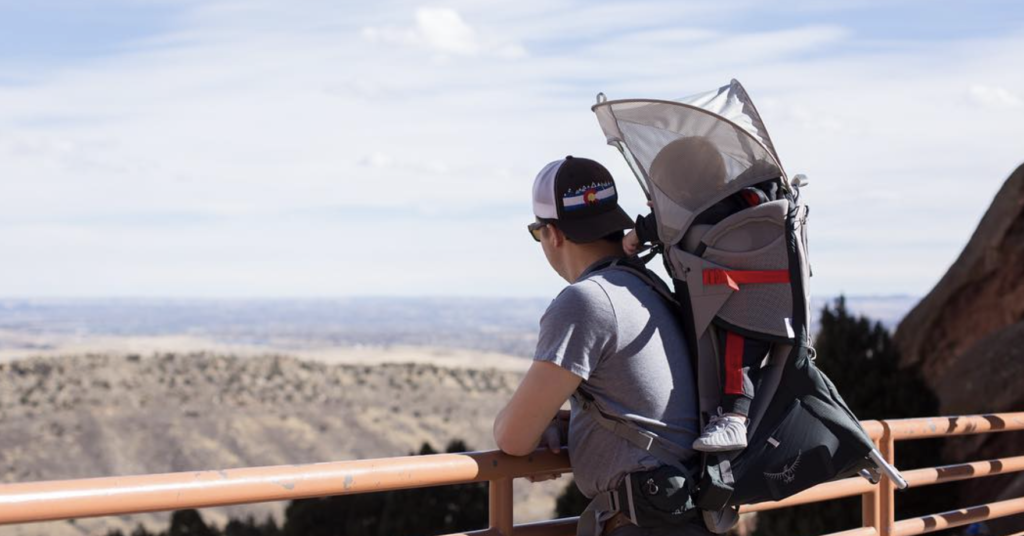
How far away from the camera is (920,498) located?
1399 centimetres

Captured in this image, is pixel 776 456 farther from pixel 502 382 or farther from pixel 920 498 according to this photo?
pixel 502 382

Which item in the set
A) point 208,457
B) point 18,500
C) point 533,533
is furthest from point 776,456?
point 208,457

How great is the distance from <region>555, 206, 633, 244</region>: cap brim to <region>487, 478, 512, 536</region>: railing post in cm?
71

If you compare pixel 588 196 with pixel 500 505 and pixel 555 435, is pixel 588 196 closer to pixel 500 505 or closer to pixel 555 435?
pixel 555 435

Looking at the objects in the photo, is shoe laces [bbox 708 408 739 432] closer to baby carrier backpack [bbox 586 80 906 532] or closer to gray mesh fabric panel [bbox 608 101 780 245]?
baby carrier backpack [bbox 586 80 906 532]

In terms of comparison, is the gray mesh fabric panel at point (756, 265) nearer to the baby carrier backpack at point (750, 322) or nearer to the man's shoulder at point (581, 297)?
the baby carrier backpack at point (750, 322)

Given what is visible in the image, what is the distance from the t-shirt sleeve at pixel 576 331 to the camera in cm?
316

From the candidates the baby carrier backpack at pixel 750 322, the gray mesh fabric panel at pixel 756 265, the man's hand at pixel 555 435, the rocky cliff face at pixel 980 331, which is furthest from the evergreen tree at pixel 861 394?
the gray mesh fabric panel at pixel 756 265

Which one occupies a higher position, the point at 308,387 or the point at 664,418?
the point at 664,418

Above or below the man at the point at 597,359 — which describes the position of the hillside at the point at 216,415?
below

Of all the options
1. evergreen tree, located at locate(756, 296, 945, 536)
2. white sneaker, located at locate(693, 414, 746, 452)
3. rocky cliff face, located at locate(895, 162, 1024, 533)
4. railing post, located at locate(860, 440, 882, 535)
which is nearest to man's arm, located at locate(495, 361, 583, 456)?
white sneaker, located at locate(693, 414, 746, 452)

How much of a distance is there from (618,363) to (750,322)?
371mm

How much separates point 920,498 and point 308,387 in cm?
5943

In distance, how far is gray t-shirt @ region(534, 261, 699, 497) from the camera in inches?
125
